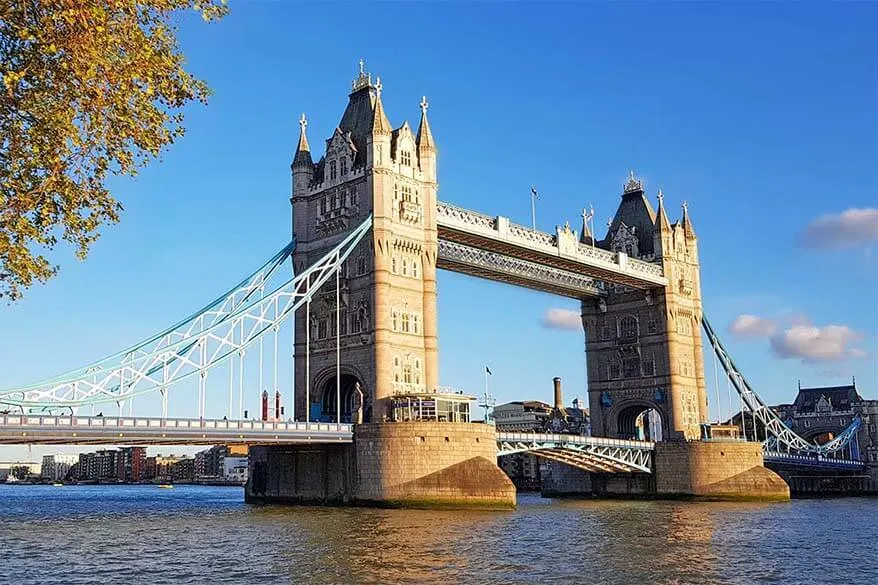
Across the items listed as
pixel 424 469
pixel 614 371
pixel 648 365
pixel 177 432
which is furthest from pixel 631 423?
pixel 177 432

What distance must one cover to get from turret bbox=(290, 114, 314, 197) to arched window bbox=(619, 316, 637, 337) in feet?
126

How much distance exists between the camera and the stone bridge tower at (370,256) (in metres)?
66.1

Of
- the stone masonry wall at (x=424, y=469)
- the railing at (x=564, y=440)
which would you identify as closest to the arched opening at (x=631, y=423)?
the railing at (x=564, y=440)

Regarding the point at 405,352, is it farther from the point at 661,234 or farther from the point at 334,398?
the point at 661,234

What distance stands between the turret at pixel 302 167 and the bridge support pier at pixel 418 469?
21157mm

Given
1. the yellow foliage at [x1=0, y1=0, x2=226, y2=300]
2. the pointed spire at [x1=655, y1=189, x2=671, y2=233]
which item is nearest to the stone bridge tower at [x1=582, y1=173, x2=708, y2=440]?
the pointed spire at [x1=655, y1=189, x2=671, y2=233]

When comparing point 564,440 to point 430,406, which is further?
point 564,440

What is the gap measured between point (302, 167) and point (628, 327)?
39527 millimetres

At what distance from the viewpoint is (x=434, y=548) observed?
3759cm

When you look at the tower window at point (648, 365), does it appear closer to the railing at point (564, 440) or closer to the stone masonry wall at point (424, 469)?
the railing at point (564, 440)

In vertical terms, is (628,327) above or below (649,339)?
above

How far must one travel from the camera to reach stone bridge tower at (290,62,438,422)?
6612 centimetres

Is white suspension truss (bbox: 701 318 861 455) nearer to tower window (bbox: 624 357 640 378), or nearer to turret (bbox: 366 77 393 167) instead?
tower window (bbox: 624 357 640 378)

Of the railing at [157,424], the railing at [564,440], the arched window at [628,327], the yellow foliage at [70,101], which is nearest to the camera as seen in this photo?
the yellow foliage at [70,101]
